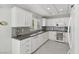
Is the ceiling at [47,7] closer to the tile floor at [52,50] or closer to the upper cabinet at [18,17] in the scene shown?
the upper cabinet at [18,17]

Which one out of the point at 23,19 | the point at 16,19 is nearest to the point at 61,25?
the point at 23,19

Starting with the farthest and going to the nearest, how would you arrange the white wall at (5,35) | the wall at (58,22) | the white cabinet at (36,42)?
the wall at (58,22)
the white cabinet at (36,42)
the white wall at (5,35)

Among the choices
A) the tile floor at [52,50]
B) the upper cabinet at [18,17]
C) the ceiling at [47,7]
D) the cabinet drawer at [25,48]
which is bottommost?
the tile floor at [52,50]

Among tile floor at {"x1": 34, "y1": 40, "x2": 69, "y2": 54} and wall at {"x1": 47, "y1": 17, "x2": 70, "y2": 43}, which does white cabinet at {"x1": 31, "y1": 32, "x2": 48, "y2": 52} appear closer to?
tile floor at {"x1": 34, "y1": 40, "x2": 69, "y2": 54}

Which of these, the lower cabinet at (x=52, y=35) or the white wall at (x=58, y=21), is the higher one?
the white wall at (x=58, y=21)

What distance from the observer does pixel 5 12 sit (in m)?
2.70

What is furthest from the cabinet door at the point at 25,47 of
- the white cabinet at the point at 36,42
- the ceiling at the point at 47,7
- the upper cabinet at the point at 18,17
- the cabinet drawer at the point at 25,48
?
the ceiling at the point at 47,7

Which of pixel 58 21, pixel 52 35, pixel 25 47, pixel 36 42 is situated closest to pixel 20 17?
pixel 25 47

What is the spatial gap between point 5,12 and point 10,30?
0.75 meters

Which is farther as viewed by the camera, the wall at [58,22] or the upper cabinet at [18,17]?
the wall at [58,22]

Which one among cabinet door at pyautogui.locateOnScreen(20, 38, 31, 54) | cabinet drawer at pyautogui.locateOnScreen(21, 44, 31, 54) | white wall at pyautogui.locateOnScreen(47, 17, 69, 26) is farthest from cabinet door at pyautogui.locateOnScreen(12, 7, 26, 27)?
white wall at pyautogui.locateOnScreen(47, 17, 69, 26)

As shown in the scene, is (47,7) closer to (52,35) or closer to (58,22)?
(58,22)

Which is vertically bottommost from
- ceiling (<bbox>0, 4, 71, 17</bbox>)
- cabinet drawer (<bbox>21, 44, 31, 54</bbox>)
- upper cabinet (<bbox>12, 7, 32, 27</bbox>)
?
cabinet drawer (<bbox>21, 44, 31, 54</bbox>)

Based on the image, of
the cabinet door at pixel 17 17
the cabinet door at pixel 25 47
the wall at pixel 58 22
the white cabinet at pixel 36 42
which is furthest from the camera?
the wall at pixel 58 22
